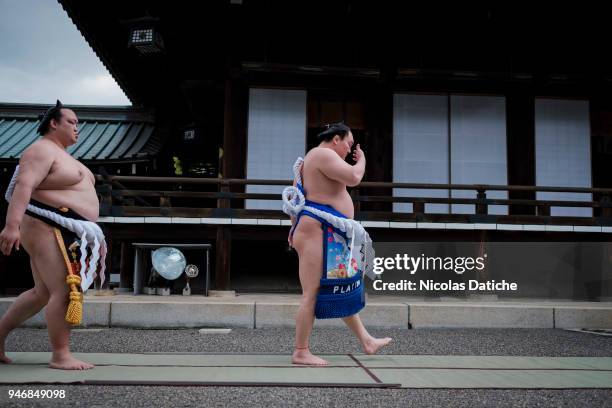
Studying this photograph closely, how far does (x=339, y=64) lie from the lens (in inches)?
322

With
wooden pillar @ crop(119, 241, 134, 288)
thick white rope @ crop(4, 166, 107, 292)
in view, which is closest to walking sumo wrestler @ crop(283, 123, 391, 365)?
thick white rope @ crop(4, 166, 107, 292)

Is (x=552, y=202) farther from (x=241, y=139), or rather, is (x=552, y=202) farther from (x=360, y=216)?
(x=241, y=139)

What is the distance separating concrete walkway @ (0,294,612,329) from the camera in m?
5.26

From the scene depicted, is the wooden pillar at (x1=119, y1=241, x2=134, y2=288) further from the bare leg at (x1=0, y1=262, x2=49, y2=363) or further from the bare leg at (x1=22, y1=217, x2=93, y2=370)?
the bare leg at (x1=22, y1=217, x2=93, y2=370)

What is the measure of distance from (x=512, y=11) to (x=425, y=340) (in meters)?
5.10

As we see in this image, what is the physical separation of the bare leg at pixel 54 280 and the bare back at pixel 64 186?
0.15m

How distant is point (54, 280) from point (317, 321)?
3.13 m

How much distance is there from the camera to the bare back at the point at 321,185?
124 inches

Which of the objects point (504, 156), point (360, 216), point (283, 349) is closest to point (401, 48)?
point (504, 156)

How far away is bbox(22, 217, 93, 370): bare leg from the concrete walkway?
8.25 feet

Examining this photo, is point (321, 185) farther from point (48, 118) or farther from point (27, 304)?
point (27, 304)

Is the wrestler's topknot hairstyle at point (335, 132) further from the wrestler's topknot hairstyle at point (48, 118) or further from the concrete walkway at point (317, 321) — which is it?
the concrete walkway at point (317, 321)

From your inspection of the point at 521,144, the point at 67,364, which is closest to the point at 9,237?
the point at 67,364

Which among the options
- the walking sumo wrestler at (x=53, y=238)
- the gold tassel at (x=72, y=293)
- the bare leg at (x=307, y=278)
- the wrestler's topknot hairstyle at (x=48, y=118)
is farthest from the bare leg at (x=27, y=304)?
the bare leg at (x=307, y=278)
